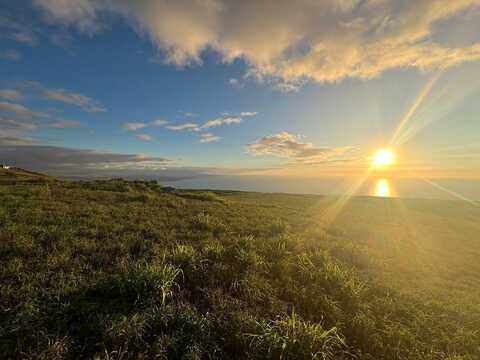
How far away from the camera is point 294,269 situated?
6.90 meters

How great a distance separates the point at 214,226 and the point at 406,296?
7653mm

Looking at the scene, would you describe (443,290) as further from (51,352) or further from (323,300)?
(51,352)

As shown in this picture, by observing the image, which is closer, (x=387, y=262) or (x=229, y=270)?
(x=229, y=270)

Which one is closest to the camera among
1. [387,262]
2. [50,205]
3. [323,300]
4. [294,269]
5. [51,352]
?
[51,352]

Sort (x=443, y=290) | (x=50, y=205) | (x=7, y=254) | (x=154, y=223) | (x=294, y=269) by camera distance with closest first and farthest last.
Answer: (x=7, y=254) < (x=294, y=269) < (x=443, y=290) < (x=154, y=223) < (x=50, y=205)

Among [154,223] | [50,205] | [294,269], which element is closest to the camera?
[294,269]

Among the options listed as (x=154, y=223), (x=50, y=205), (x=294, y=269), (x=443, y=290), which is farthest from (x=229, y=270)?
(x=50, y=205)

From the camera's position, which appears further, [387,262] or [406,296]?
[387,262]

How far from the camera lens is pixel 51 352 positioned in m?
3.26

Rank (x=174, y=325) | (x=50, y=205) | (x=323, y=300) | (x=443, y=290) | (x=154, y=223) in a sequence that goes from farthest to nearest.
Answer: (x=50, y=205) < (x=154, y=223) < (x=443, y=290) < (x=323, y=300) < (x=174, y=325)

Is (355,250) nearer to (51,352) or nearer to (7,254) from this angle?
(51,352)

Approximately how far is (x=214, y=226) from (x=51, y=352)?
7.89m

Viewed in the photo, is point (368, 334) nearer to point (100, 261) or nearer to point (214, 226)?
point (100, 261)

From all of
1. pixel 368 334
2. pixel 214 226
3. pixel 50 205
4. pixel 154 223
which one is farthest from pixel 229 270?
pixel 50 205
